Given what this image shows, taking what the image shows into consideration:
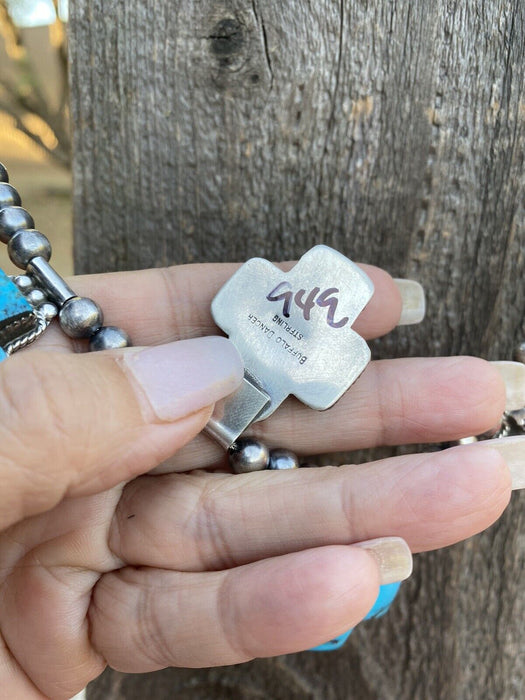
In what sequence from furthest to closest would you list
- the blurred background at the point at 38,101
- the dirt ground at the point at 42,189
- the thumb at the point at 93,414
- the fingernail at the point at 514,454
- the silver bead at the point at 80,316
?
the dirt ground at the point at 42,189 < the blurred background at the point at 38,101 < the silver bead at the point at 80,316 < the fingernail at the point at 514,454 < the thumb at the point at 93,414

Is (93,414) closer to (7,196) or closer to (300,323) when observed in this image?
(300,323)

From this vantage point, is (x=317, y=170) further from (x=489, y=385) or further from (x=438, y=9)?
(x=489, y=385)

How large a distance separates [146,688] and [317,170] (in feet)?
4.05

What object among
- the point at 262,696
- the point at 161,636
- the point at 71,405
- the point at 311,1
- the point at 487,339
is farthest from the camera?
the point at 262,696

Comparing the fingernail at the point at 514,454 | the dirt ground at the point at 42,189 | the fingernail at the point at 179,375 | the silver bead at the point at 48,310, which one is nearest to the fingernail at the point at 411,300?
the fingernail at the point at 514,454

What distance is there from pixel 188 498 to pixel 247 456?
0.13 metres

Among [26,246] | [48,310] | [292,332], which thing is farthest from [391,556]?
[26,246]

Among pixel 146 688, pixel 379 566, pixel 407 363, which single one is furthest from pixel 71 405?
pixel 146 688

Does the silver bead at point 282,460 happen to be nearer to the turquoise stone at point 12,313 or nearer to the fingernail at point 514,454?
the fingernail at point 514,454

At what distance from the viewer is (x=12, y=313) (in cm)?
107

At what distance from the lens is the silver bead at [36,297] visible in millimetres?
1135

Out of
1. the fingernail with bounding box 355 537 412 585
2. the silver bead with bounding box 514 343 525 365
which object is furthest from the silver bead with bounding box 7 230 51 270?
the silver bead with bounding box 514 343 525 365

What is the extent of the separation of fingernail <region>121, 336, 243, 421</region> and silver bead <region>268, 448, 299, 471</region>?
23 cm

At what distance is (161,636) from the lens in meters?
0.96
